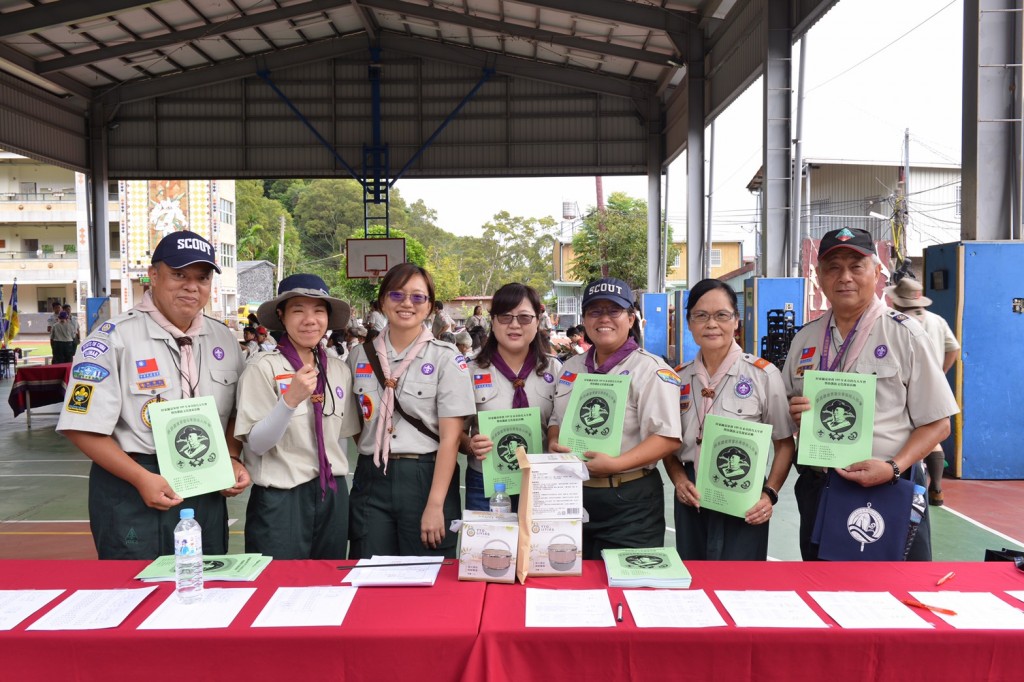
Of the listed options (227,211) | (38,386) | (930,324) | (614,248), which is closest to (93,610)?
(930,324)

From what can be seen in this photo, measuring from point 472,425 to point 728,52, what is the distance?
10.7m

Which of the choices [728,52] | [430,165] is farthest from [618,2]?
[430,165]

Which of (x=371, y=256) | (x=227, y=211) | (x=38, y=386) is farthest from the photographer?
(x=227, y=211)

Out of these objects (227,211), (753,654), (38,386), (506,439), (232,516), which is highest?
(227,211)

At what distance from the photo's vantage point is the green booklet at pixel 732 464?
2426 mm

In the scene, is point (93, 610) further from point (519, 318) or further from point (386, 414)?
point (519, 318)

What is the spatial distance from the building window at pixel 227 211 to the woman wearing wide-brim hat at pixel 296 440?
3933cm

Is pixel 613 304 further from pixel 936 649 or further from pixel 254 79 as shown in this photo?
pixel 254 79

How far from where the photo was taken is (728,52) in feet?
38.9

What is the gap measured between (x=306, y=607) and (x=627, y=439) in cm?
122

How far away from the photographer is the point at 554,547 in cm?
220

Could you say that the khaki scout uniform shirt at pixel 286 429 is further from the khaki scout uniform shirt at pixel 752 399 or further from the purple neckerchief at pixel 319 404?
the khaki scout uniform shirt at pixel 752 399

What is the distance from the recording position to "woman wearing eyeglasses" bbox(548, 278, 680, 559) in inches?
102

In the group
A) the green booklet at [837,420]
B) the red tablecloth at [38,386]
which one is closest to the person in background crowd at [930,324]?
the green booklet at [837,420]
